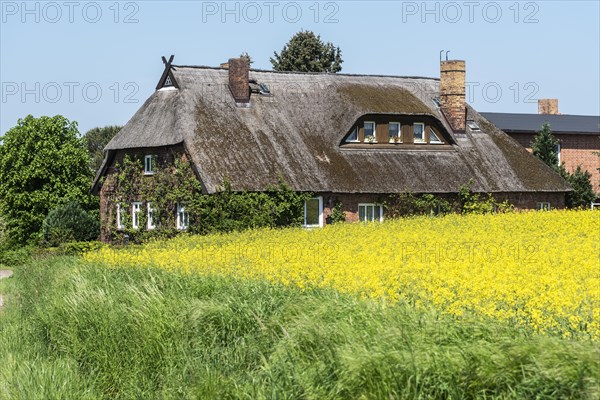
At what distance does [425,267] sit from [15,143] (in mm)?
39251

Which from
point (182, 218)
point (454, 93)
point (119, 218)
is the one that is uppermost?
point (454, 93)

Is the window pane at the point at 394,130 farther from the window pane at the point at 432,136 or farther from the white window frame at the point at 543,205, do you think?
the white window frame at the point at 543,205

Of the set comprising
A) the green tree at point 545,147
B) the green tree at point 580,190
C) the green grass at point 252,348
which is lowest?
the green grass at point 252,348

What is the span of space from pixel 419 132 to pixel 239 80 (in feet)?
25.1

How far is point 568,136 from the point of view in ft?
187

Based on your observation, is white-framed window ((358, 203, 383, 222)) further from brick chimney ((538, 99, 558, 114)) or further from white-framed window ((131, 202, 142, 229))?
brick chimney ((538, 99, 558, 114))

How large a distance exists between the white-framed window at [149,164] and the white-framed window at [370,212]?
7.97 m

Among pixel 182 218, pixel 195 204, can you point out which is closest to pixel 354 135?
pixel 182 218

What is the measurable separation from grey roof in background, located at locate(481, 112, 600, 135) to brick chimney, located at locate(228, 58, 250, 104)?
18.5 meters

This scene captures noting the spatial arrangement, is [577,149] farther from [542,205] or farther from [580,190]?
[542,205]

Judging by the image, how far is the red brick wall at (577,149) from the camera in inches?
2223

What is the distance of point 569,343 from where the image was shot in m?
8.96

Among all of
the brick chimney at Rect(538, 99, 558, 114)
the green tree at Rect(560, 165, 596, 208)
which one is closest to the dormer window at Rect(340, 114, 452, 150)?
the green tree at Rect(560, 165, 596, 208)

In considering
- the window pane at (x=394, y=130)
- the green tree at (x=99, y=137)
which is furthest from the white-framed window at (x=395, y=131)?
the green tree at (x=99, y=137)
